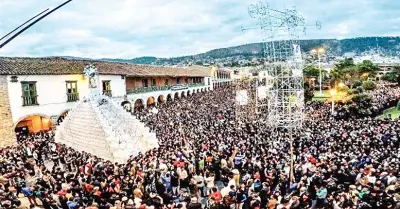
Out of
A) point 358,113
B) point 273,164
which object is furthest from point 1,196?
point 358,113

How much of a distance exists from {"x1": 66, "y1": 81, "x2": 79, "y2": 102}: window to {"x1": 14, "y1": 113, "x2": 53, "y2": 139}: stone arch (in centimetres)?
222

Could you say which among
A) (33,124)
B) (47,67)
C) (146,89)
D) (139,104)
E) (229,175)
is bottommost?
(229,175)

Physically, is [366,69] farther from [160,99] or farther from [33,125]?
[33,125]

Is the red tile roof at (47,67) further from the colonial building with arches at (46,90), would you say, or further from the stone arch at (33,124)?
the stone arch at (33,124)

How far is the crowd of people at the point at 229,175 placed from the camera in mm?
9359

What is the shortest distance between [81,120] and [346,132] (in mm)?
13490

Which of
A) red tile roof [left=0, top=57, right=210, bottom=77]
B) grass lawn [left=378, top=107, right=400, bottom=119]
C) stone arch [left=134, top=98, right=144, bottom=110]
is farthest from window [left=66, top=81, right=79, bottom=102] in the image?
grass lawn [left=378, top=107, right=400, bottom=119]

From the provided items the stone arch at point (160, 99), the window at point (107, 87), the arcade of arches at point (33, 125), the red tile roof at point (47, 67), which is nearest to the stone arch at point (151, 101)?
the stone arch at point (160, 99)

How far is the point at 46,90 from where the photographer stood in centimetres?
2611

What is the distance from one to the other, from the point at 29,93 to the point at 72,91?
12.7 ft

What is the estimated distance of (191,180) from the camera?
38.4ft

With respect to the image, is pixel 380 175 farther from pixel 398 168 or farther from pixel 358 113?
pixel 358 113

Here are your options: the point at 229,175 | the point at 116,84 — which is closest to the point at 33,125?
the point at 116,84

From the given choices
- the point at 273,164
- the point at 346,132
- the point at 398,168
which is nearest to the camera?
the point at 398,168
